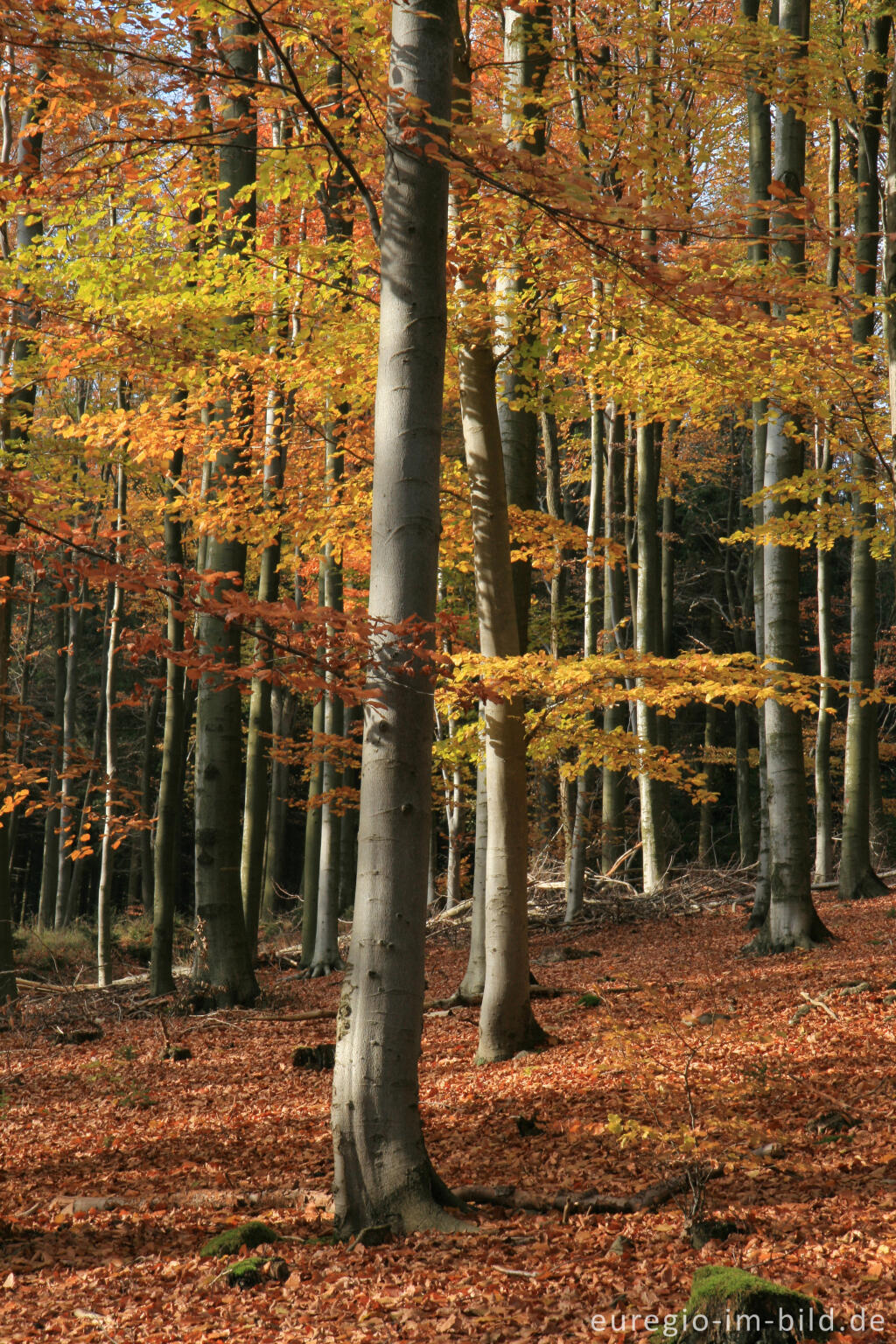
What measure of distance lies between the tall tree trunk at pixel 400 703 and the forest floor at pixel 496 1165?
1.21 ft

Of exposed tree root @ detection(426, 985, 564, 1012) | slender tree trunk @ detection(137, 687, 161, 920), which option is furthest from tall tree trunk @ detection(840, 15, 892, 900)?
slender tree trunk @ detection(137, 687, 161, 920)

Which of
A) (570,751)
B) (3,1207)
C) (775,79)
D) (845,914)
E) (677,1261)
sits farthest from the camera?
(570,751)

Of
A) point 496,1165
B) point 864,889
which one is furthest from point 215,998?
point 864,889

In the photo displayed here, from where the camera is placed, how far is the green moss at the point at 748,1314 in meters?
2.60

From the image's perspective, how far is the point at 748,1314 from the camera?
102 inches

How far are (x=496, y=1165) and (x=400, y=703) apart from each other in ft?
8.25

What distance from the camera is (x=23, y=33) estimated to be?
448cm

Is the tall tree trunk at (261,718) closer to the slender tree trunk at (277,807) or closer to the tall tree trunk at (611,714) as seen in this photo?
the tall tree trunk at (611,714)

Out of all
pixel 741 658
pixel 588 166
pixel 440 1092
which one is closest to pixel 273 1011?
pixel 440 1092

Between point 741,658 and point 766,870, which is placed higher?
point 741,658

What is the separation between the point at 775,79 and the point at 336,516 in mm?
4698

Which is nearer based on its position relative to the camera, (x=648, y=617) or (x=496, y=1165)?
(x=496, y=1165)

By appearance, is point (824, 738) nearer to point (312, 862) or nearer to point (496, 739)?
point (312, 862)

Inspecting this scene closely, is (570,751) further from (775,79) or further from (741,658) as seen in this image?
(775,79)
